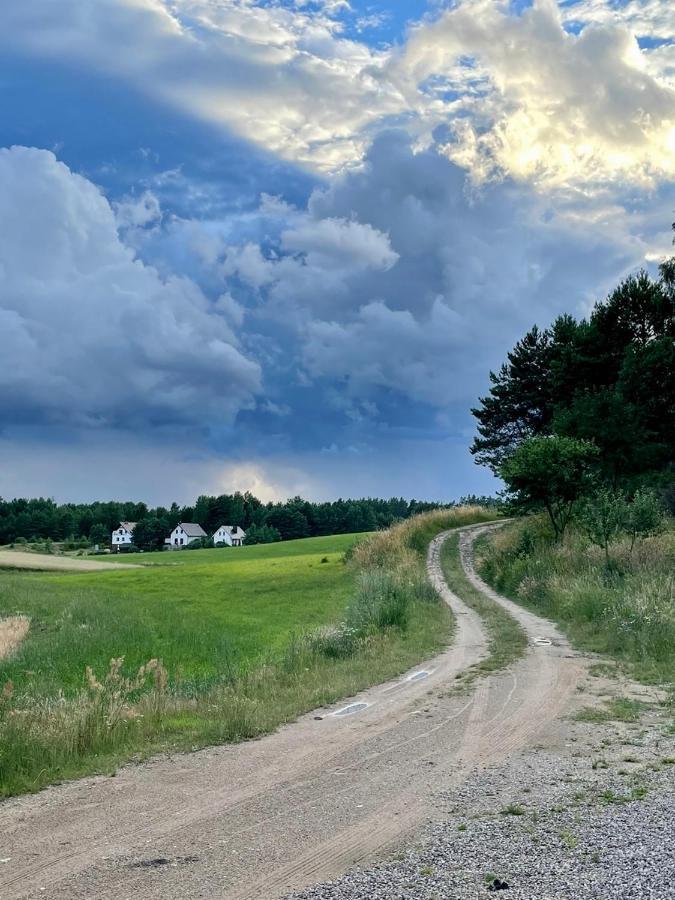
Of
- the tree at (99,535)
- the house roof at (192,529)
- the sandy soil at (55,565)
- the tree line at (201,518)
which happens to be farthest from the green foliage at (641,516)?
the tree at (99,535)

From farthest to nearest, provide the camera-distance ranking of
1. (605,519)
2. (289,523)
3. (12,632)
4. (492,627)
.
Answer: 1. (289,523)
2. (12,632)
3. (605,519)
4. (492,627)

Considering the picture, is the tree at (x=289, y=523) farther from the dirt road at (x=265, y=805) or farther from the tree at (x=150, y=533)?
→ the dirt road at (x=265, y=805)

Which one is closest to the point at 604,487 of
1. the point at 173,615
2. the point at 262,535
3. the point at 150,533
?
the point at 173,615

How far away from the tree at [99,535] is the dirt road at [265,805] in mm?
148986

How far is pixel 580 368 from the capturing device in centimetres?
4572

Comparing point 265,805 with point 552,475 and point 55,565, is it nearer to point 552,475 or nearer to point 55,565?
point 552,475

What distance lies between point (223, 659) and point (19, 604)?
63.3ft

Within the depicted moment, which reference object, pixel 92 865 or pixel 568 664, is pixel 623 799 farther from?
pixel 568 664

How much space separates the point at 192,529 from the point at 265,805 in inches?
5857

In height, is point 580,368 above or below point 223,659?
above

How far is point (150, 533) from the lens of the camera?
155500 millimetres

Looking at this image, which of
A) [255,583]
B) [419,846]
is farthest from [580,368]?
[419,846]

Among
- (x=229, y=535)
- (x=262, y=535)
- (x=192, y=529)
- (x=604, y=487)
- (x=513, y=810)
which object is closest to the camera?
(x=513, y=810)

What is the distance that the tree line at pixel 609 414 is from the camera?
36.0 m
